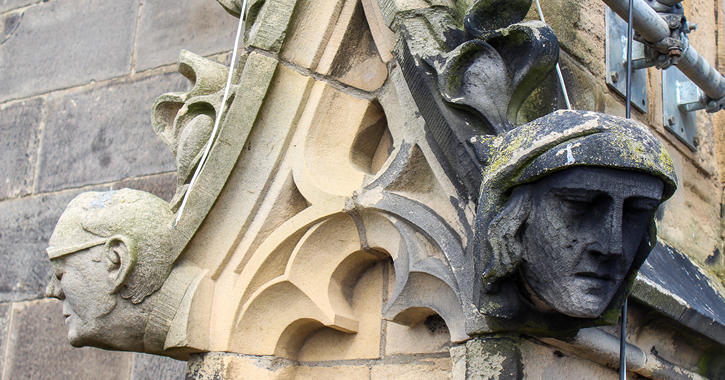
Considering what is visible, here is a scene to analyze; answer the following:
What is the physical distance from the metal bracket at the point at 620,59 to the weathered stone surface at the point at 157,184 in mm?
1721

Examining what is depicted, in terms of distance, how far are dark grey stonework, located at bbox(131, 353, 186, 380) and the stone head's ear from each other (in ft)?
3.22

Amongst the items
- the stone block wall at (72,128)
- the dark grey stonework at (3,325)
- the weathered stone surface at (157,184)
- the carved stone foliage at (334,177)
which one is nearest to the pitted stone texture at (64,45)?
the stone block wall at (72,128)

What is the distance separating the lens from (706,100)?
233cm

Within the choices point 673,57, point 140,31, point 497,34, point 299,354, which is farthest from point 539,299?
point 140,31

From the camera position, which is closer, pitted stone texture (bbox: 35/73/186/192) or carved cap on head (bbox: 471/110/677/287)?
carved cap on head (bbox: 471/110/677/287)

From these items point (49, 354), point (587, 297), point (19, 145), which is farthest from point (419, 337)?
point (19, 145)

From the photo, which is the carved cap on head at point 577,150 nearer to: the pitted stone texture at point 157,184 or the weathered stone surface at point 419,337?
the weathered stone surface at point 419,337

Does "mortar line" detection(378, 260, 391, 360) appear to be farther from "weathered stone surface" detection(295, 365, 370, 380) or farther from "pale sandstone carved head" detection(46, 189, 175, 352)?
"pale sandstone carved head" detection(46, 189, 175, 352)

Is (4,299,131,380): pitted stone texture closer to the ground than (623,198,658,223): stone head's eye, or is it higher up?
closer to the ground

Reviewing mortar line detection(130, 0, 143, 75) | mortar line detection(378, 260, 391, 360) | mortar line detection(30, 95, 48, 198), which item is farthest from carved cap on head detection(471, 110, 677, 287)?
mortar line detection(30, 95, 48, 198)

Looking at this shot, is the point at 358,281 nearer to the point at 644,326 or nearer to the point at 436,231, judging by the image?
the point at 436,231

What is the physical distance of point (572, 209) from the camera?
4.30 feet

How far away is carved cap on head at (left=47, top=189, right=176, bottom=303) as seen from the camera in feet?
6.13

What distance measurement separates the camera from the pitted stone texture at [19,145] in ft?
11.3
